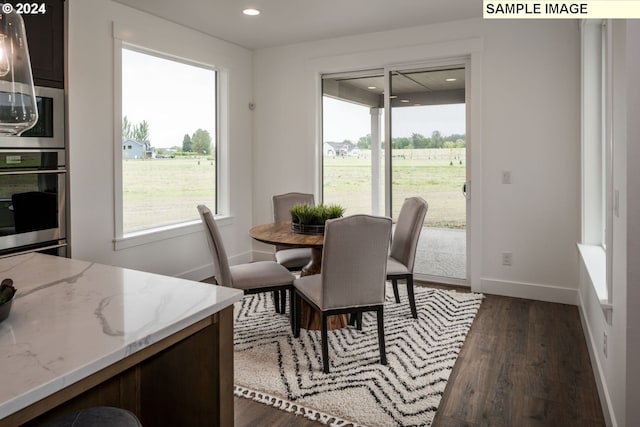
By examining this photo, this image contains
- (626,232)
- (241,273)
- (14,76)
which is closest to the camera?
(14,76)

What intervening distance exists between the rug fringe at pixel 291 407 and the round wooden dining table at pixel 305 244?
2.95ft

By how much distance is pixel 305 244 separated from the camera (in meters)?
2.95

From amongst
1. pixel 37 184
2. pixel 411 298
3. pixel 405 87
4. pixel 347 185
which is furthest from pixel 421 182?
pixel 37 184

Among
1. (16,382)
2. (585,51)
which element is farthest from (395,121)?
(16,382)

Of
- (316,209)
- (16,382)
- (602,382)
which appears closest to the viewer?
(16,382)

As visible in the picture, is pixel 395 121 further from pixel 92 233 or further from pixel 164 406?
pixel 164 406

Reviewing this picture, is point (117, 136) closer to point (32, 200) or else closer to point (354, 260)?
point (32, 200)

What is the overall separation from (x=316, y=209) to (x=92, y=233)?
1.86 m

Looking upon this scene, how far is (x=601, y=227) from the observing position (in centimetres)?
342

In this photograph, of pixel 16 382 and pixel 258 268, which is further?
pixel 258 268

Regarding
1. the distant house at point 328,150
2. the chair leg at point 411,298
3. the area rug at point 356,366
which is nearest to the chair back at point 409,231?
the chair leg at point 411,298

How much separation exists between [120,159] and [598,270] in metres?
3.69

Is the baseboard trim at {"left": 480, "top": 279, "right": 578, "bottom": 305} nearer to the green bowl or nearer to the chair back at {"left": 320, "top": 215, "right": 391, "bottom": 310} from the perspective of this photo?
the chair back at {"left": 320, "top": 215, "right": 391, "bottom": 310}

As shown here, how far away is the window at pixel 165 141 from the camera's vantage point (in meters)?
4.14
